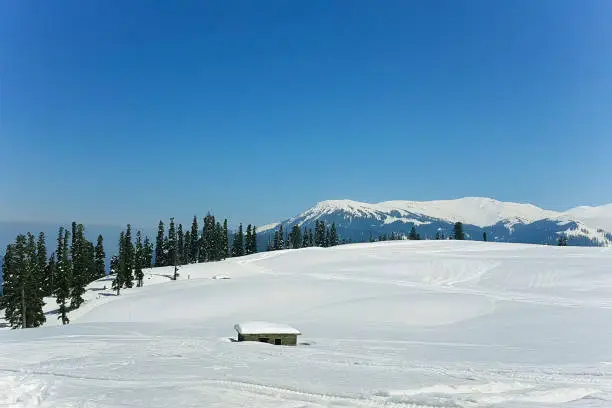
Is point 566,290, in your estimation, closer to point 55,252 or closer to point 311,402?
point 311,402

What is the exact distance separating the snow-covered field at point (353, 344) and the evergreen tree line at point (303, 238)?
6920 centimetres

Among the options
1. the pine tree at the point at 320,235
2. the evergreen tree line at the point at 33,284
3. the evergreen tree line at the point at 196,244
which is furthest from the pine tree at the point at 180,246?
the pine tree at the point at 320,235

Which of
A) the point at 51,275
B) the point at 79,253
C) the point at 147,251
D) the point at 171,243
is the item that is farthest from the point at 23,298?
the point at 171,243

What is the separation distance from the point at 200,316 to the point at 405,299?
2234cm

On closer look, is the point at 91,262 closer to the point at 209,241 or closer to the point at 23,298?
the point at 209,241

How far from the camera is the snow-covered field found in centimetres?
1437

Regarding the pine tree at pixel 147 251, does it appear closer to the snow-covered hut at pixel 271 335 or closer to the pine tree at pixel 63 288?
the pine tree at pixel 63 288

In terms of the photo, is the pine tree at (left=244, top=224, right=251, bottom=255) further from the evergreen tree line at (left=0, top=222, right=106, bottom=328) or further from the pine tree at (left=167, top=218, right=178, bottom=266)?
the evergreen tree line at (left=0, top=222, right=106, bottom=328)

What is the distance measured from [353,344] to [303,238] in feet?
419

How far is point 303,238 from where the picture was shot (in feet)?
515

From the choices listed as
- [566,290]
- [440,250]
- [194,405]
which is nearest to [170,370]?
[194,405]

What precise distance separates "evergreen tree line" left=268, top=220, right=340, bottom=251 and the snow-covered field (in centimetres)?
6920

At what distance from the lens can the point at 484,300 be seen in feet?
157

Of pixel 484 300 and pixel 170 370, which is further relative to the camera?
pixel 484 300
